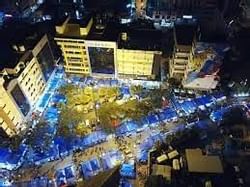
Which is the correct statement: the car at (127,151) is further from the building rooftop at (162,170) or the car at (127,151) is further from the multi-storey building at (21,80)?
the multi-storey building at (21,80)

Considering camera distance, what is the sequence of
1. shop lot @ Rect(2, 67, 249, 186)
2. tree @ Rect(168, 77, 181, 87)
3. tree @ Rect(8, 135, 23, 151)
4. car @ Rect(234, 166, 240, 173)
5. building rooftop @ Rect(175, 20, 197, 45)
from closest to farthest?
car @ Rect(234, 166, 240, 173), shop lot @ Rect(2, 67, 249, 186), tree @ Rect(8, 135, 23, 151), building rooftop @ Rect(175, 20, 197, 45), tree @ Rect(168, 77, 181, 87)

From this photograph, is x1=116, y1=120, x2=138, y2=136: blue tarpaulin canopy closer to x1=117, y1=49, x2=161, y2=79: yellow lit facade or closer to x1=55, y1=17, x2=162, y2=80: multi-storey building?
x1=55, y1=17, x2=162, y2=80: multi-storey building

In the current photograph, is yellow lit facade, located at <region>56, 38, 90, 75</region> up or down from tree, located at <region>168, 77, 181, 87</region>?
up

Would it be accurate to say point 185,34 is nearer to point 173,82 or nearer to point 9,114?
point 173,82

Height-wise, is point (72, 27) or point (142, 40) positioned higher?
point (72, 27)

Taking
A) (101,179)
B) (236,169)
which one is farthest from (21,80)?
(236,169)

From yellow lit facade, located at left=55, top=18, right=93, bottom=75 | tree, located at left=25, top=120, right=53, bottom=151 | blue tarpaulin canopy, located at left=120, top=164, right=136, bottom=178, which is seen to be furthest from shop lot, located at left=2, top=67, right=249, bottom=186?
yellow lit facade, located at left=55, top=18, right=93, bottom=75

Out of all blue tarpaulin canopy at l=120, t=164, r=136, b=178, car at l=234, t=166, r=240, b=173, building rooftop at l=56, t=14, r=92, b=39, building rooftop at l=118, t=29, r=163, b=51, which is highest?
building rooftop at l=56, t=14, r=92, b=39
